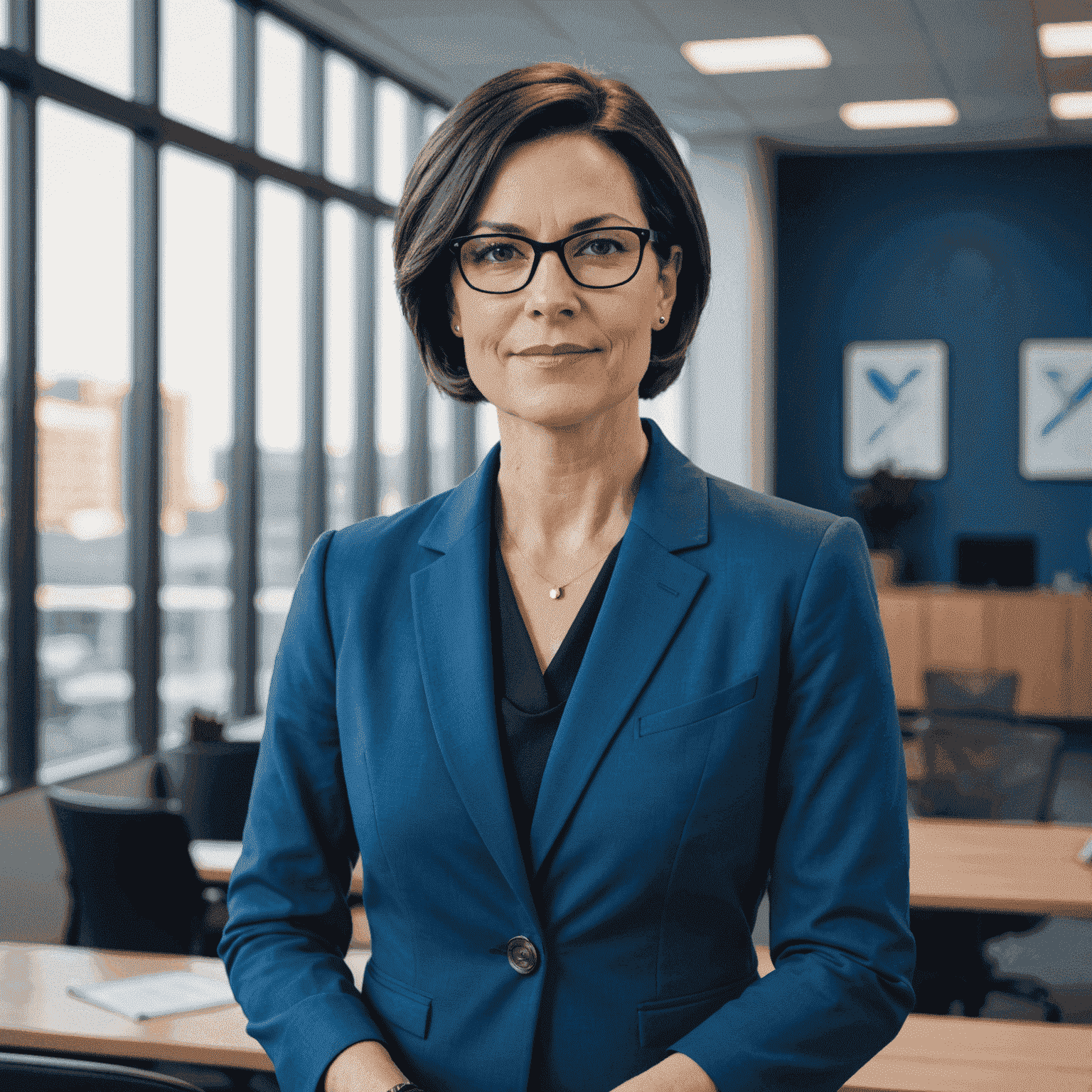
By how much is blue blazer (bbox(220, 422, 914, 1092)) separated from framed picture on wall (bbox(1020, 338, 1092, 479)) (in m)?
9.47

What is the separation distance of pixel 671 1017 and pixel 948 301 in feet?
32.5

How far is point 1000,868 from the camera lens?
3184 millimetres

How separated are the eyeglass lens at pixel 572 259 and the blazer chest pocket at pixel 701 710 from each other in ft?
1.29

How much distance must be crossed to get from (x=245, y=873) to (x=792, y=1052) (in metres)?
0.55

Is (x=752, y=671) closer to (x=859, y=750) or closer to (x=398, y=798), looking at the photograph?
(x=859, y=750)

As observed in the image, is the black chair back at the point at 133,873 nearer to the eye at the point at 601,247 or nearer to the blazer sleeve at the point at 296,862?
the blazer sleeve at the point at 296,862

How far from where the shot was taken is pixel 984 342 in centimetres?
1015

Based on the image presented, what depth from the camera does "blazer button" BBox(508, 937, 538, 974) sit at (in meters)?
1.16

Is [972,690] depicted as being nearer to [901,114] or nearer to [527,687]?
[901,114]

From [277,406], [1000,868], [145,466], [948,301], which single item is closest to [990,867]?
[1000,868]

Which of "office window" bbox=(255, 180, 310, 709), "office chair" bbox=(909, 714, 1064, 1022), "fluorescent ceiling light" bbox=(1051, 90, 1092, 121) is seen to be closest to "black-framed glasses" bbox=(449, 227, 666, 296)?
"office chair" bbox=(909, 714, 1064, 1022)

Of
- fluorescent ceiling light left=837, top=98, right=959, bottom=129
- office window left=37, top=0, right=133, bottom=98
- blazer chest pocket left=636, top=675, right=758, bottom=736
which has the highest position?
fluorescent ceiling light left=837, top=98, right=959, bottom=129

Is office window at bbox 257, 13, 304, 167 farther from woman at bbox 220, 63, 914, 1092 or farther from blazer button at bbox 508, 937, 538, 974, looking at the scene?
blazer button at bbox 508, 937, 538, 974

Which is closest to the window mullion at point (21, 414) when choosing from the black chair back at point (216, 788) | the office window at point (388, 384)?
the black chair back at point (216, 788)
